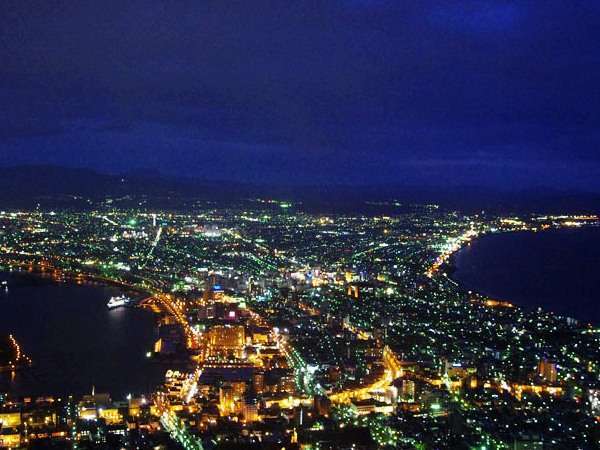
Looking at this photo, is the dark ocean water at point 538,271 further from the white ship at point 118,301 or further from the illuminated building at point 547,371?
the white ship at point 118,301

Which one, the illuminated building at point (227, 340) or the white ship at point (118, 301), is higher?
the white ship at point (118, 301)

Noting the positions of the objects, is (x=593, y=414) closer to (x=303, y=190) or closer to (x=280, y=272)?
(x=280, y=272)

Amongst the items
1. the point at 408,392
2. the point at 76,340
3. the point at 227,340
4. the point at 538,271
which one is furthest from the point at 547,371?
the point at 538,271

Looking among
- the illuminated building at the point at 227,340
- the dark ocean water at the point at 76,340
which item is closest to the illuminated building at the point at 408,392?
the illuminated building at the point at 227,340

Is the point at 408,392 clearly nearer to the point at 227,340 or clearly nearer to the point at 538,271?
the point at 227,340

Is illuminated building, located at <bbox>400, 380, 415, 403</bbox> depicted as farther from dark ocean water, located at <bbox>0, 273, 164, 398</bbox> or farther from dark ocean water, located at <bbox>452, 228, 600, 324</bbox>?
dark ocean water, located at <bbox>452, 228, 600, 324</bbox>

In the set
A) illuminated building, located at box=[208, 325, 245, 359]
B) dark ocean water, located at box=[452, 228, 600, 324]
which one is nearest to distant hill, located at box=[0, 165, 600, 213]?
dark ocean water, located at box=[452, 228, 600, 324]
